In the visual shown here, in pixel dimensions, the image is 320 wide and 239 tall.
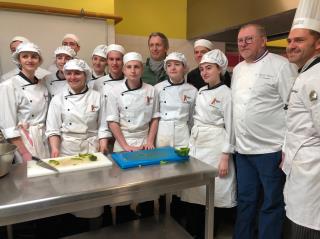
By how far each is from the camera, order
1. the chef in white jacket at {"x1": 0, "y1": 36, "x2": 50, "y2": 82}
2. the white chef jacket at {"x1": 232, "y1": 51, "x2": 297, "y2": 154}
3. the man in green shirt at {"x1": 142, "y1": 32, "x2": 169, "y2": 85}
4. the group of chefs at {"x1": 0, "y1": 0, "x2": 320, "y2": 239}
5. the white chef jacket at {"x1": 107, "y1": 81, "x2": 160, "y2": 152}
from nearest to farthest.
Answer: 1. the group of chefs at {"x1": 0, "y1": 0, "x2": 320, "y2": 239}
2. the white chef jacket at {"x1": 232, "y1": 51, "x2": 297, "y2": 154}
3. the white chef jacket at {"x1": 107, "y1": 81, "x2": 160, "y2": 152}
4. the chef in white jacket at {"x1": 0, "y1": 36, "x2": 50, "y2": 82}
5. the man in green shirt at {"x1": 142, "y1": 32, "x2": 169, "y2": 85}

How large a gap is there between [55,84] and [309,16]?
1434 mm

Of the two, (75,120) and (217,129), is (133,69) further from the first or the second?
(217,129)

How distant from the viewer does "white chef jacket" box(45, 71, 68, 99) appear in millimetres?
1704

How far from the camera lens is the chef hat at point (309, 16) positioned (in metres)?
1.11

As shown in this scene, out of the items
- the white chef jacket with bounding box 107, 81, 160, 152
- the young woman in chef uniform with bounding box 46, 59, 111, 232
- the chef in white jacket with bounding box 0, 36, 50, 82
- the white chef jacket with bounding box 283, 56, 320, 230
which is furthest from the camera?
the chef in white jacket with bounding box 0, 36, 50, 82

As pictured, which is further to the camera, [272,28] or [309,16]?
[272,28]

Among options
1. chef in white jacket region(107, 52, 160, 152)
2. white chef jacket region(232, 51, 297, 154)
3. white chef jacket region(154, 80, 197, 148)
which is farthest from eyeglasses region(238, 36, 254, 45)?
chef in white jacket region(107, 52, 160, 152)

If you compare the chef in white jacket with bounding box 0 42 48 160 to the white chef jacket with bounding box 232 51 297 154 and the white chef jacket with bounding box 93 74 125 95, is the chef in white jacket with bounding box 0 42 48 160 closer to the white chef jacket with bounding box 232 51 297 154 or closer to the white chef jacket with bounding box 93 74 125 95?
the white chef jacket with bounding box 93 74 125 95

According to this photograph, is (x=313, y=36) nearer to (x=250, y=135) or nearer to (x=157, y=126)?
(x=250, y=135)

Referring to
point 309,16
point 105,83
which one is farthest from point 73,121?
point 309,16

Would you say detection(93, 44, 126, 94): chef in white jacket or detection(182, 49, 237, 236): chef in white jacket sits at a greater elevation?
detection(93, 44, 126, 94): chef in white jacket

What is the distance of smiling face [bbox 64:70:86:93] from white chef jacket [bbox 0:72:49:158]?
20 centimetres

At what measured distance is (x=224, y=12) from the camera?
8.12 feet

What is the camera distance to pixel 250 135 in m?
1.37
